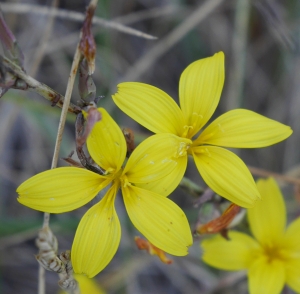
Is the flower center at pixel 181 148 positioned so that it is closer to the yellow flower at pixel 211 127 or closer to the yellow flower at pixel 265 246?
the yellow flower at pixel 211 127

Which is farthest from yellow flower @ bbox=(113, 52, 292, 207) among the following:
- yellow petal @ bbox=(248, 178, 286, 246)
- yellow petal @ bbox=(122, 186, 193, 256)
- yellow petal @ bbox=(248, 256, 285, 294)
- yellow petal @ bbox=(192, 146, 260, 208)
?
yellow petal @ bbox=(248, 256, 285, 294)

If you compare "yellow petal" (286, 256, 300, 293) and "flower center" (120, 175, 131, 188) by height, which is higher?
"flower center" (120, 175, 131, 188)

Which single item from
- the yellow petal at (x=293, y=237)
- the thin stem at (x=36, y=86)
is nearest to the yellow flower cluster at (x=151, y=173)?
the thin stem at (x=36, y=86)

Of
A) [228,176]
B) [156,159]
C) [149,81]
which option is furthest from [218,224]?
[149,81]

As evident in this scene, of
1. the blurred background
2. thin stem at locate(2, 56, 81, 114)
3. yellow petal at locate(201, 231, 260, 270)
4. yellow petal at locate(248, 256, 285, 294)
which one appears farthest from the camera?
the blurred background

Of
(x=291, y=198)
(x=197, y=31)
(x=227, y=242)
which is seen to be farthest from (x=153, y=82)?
(x=227, y=242)

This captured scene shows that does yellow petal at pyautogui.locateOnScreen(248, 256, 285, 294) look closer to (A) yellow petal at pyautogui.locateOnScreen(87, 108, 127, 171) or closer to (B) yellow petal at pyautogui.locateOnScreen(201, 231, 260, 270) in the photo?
(B) yellow petal at pyautogui.locateOnScreen(201, 231, 260, 270)

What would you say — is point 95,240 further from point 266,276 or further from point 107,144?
point 266,276
